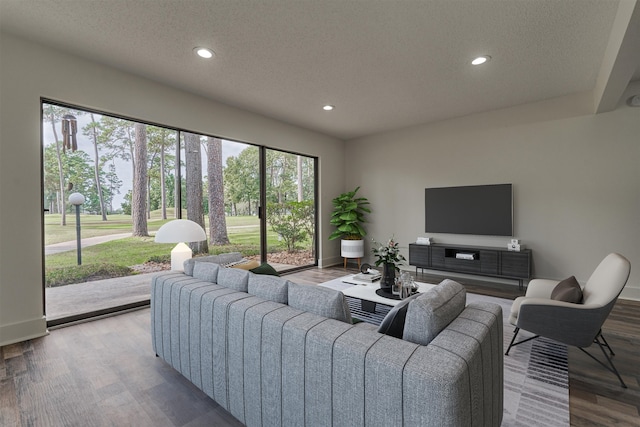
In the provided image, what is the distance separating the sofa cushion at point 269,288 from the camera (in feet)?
5.60

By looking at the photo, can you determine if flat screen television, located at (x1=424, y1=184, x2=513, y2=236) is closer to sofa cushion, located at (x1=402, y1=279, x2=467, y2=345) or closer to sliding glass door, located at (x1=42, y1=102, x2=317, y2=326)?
sliding glass door, located at (x1=42, y1=102, x2=317, y2=326)

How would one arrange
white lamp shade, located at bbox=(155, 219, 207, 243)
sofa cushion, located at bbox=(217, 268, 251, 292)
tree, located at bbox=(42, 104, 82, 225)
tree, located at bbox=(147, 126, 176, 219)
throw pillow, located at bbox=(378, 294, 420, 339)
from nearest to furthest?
throw pillow, located at bbox=(378, 294, 420, 339) → sofa cushion, located at bbox=(217, 268, 251, 292) → white lamp shade, located at bbox=(155, 219, 207, 243) → tree, located at bbox=(42, 104, 82, 225) → tree, located at bbox=(147, 126, 176, 219)

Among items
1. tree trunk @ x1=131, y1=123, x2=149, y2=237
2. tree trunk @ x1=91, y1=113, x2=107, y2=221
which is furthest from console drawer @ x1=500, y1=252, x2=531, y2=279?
tree trunk @ x1=91, y1=113, x2=107, y2=221

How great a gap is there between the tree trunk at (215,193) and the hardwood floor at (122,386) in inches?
72.0

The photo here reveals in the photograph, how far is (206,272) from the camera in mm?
2201

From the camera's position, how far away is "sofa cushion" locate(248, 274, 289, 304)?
1.71 metres

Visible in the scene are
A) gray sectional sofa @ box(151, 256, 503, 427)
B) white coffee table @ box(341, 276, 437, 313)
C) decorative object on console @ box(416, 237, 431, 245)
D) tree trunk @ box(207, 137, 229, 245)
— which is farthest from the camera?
decorative object on console @ box(416, 237, 431, 245)

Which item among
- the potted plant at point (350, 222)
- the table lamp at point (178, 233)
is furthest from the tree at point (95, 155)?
the potted plant at point (350, 222)

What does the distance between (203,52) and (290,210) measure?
329 cm

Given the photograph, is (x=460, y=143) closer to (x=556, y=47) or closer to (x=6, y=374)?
(x=556, y=47)

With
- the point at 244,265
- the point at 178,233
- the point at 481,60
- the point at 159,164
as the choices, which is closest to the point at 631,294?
A: the point at 481,60

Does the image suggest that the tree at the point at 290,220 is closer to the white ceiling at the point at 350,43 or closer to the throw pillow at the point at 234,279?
the white ceiling at the point at 350,43

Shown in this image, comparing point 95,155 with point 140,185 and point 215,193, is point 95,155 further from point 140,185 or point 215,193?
point 215,193

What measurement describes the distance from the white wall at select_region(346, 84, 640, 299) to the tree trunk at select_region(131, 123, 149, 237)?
454 cm
